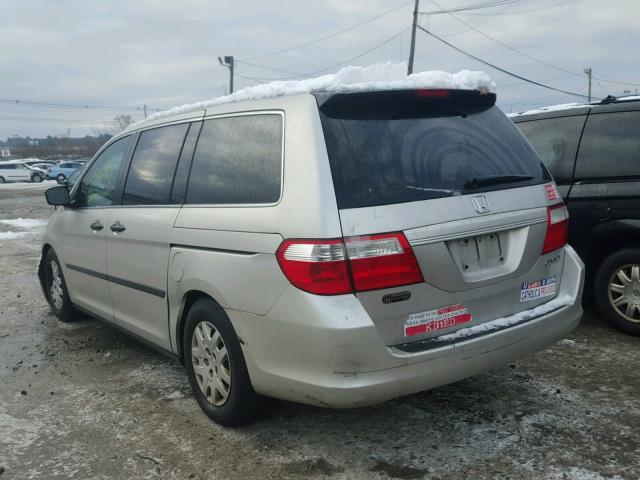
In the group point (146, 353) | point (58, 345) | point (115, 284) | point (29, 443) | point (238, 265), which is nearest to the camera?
point (238, 265)

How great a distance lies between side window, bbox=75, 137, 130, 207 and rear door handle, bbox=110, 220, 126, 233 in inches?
10.7

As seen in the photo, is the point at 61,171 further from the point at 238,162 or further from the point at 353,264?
the point at 353,264

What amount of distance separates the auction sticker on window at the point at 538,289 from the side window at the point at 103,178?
2960 millimetres

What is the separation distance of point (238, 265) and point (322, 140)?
74cm

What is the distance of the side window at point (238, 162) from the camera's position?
2906 millimetres

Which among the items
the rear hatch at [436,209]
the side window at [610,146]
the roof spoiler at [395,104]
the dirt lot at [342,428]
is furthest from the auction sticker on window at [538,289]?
the side window at [610,146]

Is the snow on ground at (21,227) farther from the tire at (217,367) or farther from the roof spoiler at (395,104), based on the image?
the roof spoiler at (395,104)

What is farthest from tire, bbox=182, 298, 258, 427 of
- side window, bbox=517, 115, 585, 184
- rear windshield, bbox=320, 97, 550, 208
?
side window, bbox=517, 115, 585, 184

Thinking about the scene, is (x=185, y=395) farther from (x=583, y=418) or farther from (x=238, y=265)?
(x=583, y=418)

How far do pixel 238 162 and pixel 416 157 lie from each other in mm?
967

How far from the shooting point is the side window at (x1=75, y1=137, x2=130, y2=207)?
4418 mm

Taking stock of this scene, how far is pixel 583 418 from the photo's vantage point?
3256 millimetres

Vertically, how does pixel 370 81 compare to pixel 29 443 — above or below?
above

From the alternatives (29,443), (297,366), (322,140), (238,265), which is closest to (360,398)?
(297,366)
